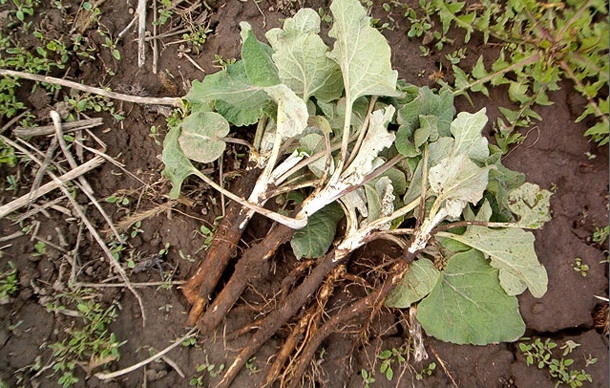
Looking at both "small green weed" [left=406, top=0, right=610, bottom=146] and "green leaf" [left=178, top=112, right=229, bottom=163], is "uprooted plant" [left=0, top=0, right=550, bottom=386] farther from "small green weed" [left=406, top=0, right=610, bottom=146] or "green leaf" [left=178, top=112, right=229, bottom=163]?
"small green weed" [left=406, top=0, right=610, bottom=146]

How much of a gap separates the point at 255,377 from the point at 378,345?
0.56 meters

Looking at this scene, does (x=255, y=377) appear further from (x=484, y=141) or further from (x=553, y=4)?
(x=553, y=4)

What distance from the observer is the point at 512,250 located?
1909 millimetres

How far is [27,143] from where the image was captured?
204 centimetres

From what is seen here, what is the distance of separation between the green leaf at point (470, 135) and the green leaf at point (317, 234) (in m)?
0.56

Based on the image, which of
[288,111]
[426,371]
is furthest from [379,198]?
[426,371]

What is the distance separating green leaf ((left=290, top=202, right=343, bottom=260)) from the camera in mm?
2020

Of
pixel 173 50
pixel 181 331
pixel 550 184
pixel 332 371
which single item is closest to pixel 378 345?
pixel 332 371

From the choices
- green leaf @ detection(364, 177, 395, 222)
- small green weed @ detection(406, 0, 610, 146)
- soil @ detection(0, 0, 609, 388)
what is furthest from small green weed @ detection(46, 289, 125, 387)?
small green weed @ detection(406, 0, 610, 146)

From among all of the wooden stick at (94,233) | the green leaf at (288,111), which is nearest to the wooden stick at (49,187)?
the wooden stick at (94,233)

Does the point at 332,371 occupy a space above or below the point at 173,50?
below

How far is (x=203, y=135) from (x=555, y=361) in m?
1.80

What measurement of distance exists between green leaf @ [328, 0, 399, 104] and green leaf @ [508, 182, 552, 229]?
0.67 m

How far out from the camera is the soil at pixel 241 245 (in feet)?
6.63
